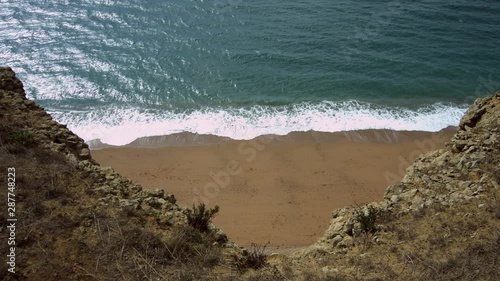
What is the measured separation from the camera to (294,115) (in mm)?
19453

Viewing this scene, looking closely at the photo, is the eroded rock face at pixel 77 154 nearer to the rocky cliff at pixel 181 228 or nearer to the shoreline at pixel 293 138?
the rocky cliff at pixel 181 228

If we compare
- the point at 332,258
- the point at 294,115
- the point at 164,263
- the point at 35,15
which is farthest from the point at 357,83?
the point at 35,15

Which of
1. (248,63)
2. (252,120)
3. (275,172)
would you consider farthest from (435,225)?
(248,63)

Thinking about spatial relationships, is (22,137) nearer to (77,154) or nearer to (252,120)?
(77,154)

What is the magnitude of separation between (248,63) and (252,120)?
4745 mm

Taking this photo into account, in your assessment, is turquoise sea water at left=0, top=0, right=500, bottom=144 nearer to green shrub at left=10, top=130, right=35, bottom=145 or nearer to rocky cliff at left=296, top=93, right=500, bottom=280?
rocky cliff at left=296, top=93, right=500, bottom=280

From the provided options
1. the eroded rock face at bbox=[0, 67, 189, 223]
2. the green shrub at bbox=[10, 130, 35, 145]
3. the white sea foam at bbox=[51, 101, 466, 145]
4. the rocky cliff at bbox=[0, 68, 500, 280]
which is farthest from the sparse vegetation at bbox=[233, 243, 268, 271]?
the white sea foam at bbox=[51, 101, 466, 145]

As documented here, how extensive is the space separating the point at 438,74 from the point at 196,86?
13.6 meters

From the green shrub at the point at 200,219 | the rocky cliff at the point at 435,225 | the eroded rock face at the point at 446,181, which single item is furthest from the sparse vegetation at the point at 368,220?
the green shrub at the point at 200,219

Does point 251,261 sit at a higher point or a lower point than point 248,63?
lower

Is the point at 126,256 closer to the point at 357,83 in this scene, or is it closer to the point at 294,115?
the point at 294,115

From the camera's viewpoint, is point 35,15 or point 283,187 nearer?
point 283,187

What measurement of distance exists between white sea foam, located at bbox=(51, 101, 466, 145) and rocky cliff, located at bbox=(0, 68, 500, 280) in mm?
8061

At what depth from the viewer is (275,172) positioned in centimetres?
1574
